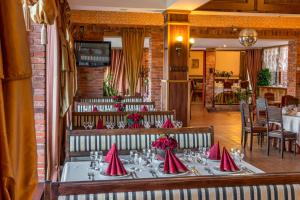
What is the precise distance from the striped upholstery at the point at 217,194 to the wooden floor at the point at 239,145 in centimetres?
431

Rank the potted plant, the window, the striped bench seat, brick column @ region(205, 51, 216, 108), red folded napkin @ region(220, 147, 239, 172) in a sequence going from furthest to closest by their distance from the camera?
brick column @ region(205, 51, 216, 108) → the potted plant → the window → the striped bench seat → red folded napkin @ region(220, 147, 239, 172)

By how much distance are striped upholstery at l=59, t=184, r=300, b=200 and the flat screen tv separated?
7.92 meters

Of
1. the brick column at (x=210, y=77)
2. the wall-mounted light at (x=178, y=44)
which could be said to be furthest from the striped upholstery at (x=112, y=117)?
the brick column at (x=210, y=77)

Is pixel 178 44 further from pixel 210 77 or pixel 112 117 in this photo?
pixel 210 77

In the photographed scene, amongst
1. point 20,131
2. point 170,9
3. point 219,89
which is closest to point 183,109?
point 170,9

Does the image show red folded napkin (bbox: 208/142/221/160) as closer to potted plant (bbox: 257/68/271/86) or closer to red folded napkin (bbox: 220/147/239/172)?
red folded napkin (bbox: 220/147/239/172)

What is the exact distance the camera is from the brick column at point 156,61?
11.5 meters

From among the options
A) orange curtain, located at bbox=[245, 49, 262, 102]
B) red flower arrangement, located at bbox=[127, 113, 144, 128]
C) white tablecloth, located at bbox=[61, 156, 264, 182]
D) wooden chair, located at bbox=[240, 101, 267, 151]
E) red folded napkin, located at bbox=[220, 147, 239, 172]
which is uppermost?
orange curtain, located at bbox=[245, 49, 262, 102]

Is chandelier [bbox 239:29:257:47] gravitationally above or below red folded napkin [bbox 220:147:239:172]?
above

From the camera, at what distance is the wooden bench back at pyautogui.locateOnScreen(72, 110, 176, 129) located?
670 cm

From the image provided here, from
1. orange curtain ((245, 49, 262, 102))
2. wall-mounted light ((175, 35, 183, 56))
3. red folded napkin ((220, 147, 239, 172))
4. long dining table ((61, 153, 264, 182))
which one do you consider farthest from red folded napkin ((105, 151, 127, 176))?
orange curtain ((245, 49, 262, 102))

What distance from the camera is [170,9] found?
8.71 meters

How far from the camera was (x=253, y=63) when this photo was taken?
18891mm

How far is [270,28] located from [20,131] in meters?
11.8
